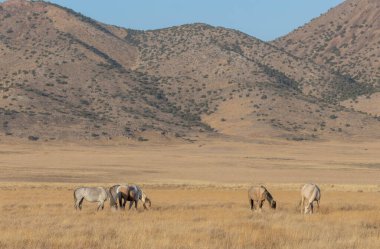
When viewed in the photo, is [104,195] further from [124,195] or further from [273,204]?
[273,204]

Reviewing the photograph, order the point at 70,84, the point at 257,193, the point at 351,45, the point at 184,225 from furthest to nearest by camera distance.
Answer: the point at 351,45 < the point at 70,84 < the point at 257,193 < the point at 184,225

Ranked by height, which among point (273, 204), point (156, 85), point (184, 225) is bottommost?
point (184, 225)

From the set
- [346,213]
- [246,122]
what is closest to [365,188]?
[346,213]

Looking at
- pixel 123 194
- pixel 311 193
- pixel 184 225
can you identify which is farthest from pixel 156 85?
pixel 184 225

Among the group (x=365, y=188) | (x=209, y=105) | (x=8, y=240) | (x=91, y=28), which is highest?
(x=91, y=28)

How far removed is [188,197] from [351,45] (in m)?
153

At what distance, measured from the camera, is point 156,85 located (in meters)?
145

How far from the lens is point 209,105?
134 metres

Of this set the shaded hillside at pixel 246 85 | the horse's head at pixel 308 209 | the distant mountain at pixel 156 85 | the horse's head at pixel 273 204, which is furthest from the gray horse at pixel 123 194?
the shaded hillside at pixel 246 85

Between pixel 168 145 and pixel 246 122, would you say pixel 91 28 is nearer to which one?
pixel 246 122

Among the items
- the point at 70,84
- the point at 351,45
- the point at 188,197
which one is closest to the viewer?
the point at 188,197

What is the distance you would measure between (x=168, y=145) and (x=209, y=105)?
111 ft

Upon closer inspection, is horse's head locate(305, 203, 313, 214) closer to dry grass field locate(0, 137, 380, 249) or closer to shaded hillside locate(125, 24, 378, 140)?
dry grass field locate(0, 137, 380, 249)

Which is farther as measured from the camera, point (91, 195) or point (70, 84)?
point (70, 84)
